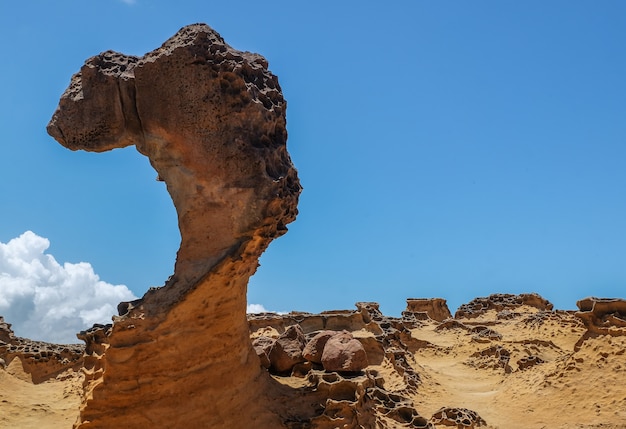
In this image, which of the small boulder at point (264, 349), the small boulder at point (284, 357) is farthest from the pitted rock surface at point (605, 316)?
the small boulder at point (264, 349)

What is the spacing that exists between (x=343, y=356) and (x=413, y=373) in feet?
18.6

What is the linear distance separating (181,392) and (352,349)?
3018 millimetres

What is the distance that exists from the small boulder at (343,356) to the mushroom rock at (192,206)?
160 centimetres

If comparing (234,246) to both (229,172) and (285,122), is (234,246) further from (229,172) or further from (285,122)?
(285,122)

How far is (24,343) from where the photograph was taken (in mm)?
15836

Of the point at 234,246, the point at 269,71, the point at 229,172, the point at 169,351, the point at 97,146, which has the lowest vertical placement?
the point at 169,351

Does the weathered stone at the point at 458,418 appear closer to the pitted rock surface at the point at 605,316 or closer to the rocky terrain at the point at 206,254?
the rocky terrain at the point at 206,254

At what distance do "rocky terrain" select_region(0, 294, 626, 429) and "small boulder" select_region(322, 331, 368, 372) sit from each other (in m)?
0.01

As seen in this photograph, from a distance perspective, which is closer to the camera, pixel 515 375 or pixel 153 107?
pixel 153 107

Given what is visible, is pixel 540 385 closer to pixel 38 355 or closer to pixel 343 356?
pixel 343 356

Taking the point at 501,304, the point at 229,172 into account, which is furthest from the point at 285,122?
the point at 501,304

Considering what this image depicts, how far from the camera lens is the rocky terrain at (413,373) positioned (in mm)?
7366

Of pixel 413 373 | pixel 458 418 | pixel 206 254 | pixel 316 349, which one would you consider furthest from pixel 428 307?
pixel 206 254

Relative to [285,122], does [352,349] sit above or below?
below
